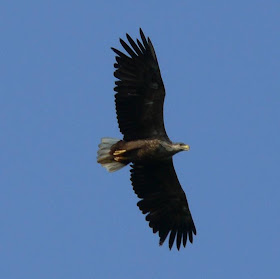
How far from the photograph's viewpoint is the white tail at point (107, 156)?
1962 cm

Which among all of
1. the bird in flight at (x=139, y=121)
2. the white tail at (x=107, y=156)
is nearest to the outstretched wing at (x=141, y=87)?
the bird in flight at (x=139, y=121)

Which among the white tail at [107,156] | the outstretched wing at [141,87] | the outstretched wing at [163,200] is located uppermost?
the outstretched wing at [141,87]

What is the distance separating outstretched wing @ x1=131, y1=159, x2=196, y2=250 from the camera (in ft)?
65.6

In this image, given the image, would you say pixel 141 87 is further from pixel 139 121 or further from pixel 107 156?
pixel 107 156

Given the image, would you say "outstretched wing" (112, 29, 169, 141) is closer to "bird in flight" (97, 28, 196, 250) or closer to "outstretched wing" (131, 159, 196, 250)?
"bird in flight" (97, 28, 196, 250)

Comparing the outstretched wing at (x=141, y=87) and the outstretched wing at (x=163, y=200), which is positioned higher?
the outstretched wing at (x=141, y=87)

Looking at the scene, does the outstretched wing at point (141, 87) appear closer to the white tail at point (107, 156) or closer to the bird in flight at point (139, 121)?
the bird in flight at point (139, 121)

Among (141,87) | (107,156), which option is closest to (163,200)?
(107,156)

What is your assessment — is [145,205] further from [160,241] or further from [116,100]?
[116,100]

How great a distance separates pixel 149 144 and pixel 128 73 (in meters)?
1.40

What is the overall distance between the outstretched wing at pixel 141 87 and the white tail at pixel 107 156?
0.57m

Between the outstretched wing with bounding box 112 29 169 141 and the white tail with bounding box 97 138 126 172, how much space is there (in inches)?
22.4

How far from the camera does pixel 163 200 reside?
20.4m

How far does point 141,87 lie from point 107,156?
1.52 meters
